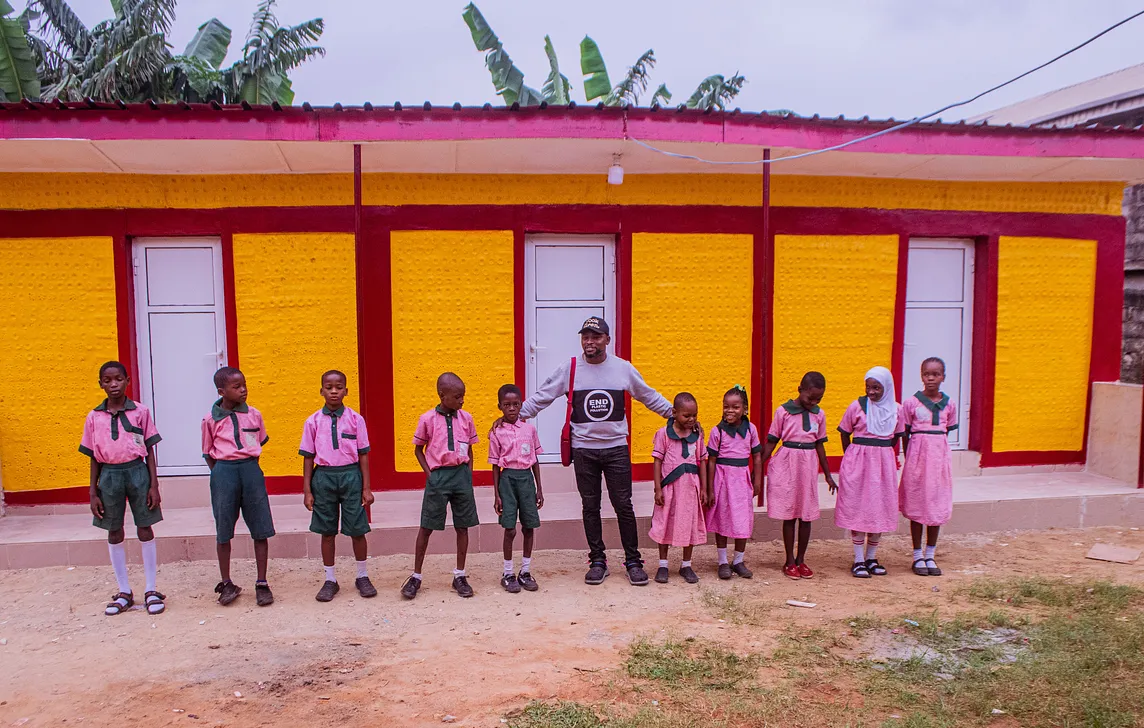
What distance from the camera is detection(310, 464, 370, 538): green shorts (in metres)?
4.50

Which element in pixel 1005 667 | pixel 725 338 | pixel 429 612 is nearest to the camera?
pixel 1005 667

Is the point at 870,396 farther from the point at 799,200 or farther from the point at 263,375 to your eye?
the point at 263,375

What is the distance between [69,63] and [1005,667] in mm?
16352

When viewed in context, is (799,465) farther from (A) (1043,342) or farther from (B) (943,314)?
(A) (1043,342)

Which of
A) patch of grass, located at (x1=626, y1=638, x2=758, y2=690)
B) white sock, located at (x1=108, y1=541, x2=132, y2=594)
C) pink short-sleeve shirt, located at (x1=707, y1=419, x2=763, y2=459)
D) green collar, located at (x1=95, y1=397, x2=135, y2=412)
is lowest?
patch of grass, located at (x1=626, y1=638, x2=758, y2=690)

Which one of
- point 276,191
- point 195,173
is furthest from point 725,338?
point 195,173

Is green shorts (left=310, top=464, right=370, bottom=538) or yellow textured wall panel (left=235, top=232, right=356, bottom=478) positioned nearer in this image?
green shorts (left=310, top=464, right=370, bottom=538)

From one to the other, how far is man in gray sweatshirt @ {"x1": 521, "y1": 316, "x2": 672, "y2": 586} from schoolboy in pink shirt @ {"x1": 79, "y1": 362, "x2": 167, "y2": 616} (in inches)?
89.0

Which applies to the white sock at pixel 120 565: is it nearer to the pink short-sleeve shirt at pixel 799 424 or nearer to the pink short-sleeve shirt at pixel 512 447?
the pink short-sleeve shirt at pixel 512 447

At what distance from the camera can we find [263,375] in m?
6.23

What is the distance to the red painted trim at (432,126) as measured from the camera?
16.8ft

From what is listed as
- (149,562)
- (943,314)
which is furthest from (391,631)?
(943,314)

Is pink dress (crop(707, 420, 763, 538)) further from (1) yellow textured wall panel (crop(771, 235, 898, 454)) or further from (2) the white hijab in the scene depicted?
(1) yellow textured wall panel (crop(771, 235, 898, 454))

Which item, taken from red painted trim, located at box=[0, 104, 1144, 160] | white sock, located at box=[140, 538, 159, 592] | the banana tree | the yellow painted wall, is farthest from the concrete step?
the banana tree
